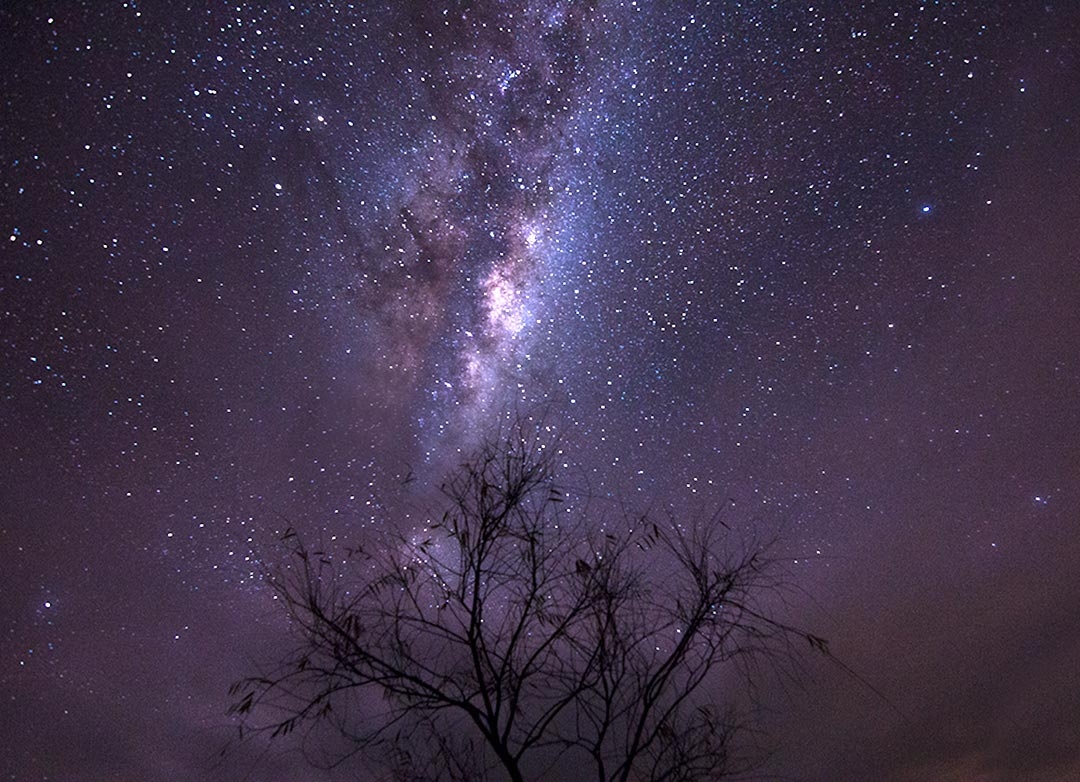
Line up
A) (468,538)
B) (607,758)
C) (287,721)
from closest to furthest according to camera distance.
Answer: (287,721)
(607,758)
(468,538)

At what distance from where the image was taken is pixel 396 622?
4.57 meters

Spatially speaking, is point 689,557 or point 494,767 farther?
point 689,557

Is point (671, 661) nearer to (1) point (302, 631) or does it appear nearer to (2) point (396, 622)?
(2) point (396, 622)

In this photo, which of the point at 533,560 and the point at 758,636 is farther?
the point at 533,560

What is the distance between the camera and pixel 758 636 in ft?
15.4

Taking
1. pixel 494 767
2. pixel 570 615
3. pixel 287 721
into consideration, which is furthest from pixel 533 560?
pixel 287 721

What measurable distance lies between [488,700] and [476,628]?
0.46 m

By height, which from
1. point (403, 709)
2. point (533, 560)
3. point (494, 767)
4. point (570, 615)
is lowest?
point (494, 767)

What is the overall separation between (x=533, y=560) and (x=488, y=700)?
0.97 meters

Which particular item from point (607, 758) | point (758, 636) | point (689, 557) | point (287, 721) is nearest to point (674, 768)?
point (607, 758)

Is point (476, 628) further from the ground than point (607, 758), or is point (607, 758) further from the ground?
point (476, 628)

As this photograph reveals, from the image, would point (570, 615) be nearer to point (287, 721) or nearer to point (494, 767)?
point (494, 767)

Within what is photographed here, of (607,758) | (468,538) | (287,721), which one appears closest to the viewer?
(287,721)

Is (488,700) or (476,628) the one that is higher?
(476,628)
